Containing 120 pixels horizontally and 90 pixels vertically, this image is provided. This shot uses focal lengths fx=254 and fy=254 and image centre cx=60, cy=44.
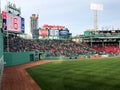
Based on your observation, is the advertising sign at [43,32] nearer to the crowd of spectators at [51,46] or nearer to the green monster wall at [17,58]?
the crowd of spectators at [51,46]

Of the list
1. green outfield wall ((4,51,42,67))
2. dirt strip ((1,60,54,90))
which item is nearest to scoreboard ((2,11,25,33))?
green outfield wall ((4,51,42,67))

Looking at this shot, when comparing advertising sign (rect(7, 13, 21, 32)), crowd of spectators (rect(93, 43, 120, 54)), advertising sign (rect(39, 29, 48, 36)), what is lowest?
crowd of spectators (rect(93, 43, 120, 54))

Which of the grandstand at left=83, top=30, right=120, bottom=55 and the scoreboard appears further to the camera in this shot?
the grandstand at left=83, top=30, right=120, bottom=55

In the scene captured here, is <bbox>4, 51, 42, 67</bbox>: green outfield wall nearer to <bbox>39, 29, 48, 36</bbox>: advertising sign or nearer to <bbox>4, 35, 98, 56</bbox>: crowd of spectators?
<bbox>4, 35, 98, 56</bbox>: crowd of spectators

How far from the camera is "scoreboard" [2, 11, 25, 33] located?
53.4m

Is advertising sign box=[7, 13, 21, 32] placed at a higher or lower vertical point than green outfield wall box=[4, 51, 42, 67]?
higher

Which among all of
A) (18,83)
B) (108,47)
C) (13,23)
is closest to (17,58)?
(13,23)

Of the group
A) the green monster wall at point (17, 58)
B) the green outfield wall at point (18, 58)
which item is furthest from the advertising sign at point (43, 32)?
the green monster wall at point (17, 58)

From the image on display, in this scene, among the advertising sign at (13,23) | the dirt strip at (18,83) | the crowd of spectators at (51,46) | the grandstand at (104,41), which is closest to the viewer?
the dirt strip at (18,83)

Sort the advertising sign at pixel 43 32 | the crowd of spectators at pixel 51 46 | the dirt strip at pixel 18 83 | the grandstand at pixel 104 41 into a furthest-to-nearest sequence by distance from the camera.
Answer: the grandstand at pixel 104 41
the advertising sign at pixel 43 32
the crowd of spectators at pixel 51 46
the dirt strip at pixel 18 83

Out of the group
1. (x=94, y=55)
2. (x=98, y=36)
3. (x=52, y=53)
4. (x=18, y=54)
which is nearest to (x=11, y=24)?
(x=18, y=54)

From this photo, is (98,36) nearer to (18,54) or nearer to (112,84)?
(18,54)

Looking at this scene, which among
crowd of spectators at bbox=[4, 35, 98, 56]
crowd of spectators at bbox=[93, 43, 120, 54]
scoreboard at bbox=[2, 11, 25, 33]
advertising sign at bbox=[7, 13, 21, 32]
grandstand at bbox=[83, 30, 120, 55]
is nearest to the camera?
scoreboard at bbox=[2, 11, 25, 33]

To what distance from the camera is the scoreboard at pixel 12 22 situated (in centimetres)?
5341
